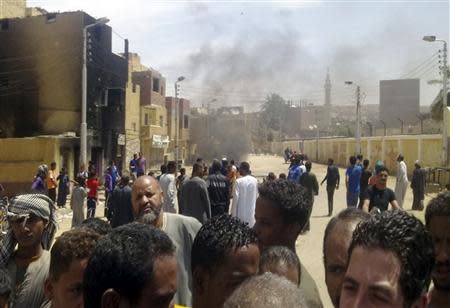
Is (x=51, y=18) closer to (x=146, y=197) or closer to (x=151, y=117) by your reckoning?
(x=151, y=117)

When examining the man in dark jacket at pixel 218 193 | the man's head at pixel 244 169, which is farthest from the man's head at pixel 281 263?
the man in dark jacket at pixel 218 193

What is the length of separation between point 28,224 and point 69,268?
0.93 m

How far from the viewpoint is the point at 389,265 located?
5.27 ft

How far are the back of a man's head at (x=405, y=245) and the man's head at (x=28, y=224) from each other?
201 cm

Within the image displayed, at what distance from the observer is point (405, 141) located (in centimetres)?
3216

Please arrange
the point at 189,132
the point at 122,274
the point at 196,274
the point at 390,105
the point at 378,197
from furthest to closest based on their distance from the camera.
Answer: the point at 390,105 → the point at 189,132 → the point at 378,197 → the point at 196,274 → the point at 122,274

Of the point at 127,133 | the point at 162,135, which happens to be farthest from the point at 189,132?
the point at 127,133

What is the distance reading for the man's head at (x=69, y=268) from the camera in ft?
7.65

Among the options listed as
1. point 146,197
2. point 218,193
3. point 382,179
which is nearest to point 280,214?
point 146,197

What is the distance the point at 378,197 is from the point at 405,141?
25.9 meters

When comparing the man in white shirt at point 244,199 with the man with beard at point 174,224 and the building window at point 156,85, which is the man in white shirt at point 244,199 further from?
the building window at point 156,85

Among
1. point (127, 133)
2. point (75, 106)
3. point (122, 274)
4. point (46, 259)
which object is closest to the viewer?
point (122, 274)

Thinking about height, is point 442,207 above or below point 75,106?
below

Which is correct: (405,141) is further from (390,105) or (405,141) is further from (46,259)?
(390,105)
